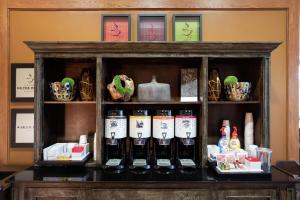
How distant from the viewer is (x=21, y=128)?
232 centimetres

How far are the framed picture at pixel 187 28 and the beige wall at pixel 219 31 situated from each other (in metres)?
0.05

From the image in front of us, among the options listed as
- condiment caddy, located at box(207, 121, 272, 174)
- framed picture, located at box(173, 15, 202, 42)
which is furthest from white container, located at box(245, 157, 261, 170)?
framed picture, located at box(173, 15, 202, 42)

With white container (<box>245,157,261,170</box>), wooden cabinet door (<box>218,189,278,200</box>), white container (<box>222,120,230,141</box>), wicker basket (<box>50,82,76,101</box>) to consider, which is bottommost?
wooden cabinet door (<box>218,189,278,200</box>)

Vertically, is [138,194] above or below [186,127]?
below

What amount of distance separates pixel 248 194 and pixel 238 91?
2.50 ft

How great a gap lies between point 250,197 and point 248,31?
147 centimetres

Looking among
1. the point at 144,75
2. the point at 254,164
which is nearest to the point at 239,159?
the point at 254,164

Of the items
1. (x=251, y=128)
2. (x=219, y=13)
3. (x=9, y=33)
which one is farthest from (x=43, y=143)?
(x=219, y=13)

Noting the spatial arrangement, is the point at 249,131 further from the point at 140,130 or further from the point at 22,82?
the point at 22,82

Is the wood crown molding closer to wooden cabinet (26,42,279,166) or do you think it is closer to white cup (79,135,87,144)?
wooden cabinet (26,42,279,166)

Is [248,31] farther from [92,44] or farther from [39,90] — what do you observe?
[39,90]

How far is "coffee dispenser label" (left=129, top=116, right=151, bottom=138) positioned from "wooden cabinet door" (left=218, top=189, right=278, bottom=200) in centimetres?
69

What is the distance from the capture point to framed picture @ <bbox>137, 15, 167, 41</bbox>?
90.2 inches

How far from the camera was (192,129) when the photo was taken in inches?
76.9
